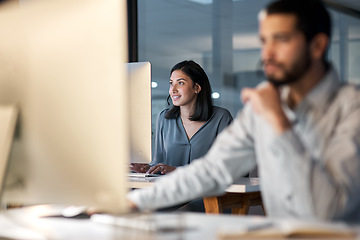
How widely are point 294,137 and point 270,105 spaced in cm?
11

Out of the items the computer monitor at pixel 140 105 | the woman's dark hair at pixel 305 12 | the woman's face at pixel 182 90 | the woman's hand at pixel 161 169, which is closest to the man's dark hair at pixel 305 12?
the woman's dark hair at pixel 305 12

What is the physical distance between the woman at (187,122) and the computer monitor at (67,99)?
191cm

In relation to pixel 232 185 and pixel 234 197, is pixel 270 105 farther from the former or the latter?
pixel 234 197

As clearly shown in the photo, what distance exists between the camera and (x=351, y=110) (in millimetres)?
1362

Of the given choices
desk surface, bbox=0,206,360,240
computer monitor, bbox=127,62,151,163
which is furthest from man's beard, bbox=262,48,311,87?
computer monitor, bbox=127,62,151,163

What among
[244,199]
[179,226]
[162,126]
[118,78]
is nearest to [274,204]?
[179,226]

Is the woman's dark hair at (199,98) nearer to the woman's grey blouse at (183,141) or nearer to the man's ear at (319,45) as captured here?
the woman's grey blouse at (183,141)

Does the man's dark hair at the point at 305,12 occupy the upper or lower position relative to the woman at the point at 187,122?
upper

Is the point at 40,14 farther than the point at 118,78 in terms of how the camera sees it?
Yes

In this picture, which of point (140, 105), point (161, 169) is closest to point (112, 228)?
point (140, 105)

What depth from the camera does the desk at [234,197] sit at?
254 cm

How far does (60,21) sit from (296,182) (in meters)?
0.68

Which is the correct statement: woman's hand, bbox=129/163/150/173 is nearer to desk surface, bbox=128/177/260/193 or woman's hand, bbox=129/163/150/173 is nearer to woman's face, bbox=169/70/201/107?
desk surface, bbox=128/177/260/193

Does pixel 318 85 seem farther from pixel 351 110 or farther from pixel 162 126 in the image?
pixel 162 126
